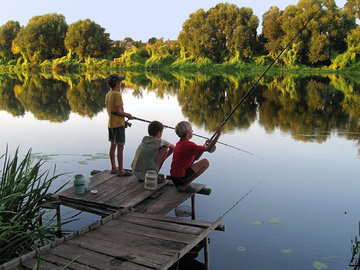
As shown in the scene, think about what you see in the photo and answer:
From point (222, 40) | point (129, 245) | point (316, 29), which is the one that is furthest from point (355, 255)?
point (222, 40)

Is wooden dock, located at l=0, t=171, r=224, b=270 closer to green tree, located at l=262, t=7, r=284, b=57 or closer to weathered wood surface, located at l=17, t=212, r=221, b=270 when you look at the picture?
weathered wood surface, located at l=17, t=212, r=221, b=270

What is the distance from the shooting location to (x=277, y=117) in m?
14.1

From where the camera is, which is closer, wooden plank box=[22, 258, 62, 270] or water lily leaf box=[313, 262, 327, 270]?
wooden plank box=[22, 258, 62, 270]

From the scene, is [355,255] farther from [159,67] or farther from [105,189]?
[159,67]

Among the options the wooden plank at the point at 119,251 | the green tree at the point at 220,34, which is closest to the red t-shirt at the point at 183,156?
the wooden plank at the point at 119,251

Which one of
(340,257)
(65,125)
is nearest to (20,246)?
(340,257)

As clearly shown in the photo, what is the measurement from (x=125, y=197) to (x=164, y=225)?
1.16 metres

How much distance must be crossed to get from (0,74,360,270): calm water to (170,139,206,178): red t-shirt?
2.87ft

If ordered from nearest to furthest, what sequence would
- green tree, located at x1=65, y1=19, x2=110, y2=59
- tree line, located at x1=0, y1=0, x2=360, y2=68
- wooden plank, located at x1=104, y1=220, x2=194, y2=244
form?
wooden plank, located at x1=104, y1=220, x2=194, y2=244 → tree line, located at x1=0, y1=0, x2=360, y2=68 → green tree, located at x1=65, y1=19, x2=110, y2=59

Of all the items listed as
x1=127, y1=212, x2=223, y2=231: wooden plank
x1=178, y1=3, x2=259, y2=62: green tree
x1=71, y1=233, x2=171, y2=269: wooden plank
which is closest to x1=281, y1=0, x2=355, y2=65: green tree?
x1=178, y1=3, x2=259, y2=62: green tree

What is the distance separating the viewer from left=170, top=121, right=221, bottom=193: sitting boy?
16.9 ft

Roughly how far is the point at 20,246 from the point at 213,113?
11.8m

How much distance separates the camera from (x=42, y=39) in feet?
204

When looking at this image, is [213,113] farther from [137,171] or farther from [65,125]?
[137,171]
